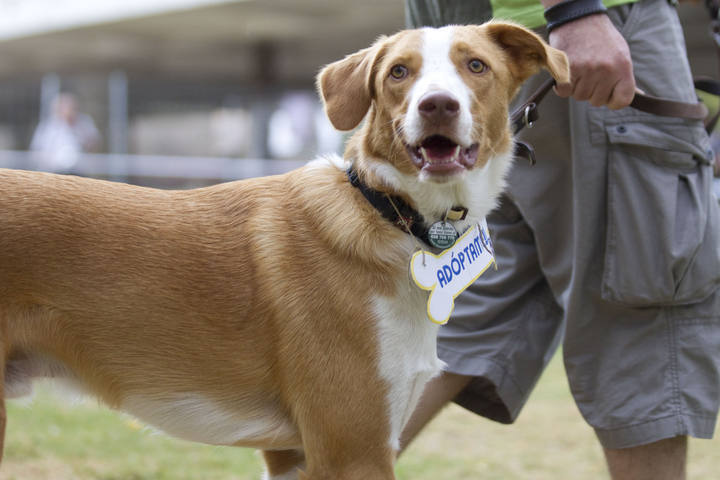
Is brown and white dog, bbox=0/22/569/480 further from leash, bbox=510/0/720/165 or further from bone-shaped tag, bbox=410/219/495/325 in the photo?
leash, bbox=510/0/720/165

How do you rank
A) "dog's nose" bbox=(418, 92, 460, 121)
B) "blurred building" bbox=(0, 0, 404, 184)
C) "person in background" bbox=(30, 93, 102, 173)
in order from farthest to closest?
"blurred building" bbox=(0, 0, 404, 184) → "person in background" bbox=(30, 93, 102, 173) → "dog's nose" bbox=(418, 92, 460, 121)

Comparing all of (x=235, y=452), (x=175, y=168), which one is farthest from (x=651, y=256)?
(x=175, y=168)

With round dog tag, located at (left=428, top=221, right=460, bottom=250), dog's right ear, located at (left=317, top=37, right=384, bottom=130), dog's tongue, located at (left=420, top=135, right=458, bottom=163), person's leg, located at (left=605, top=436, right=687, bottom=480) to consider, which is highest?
dog's right ear, located at (left=317, top=37, right=384, bottom=130)

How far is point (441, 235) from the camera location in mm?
2354

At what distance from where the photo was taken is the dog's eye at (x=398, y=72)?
228cm

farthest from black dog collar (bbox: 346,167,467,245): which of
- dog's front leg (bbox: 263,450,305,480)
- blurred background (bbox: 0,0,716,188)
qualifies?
blurred background (bbox: 0,0,716,188)

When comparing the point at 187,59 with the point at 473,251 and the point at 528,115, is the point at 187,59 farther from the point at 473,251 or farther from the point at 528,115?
the point at 473,251

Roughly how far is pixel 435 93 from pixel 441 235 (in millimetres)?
422

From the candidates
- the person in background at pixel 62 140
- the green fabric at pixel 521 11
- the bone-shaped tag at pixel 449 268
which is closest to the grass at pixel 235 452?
the bone-shaped tag at pixel 449 268

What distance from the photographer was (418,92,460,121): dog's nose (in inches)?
83.7

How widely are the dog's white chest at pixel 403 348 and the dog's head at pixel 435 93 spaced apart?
0.34m

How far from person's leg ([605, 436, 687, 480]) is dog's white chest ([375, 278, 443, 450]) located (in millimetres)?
877

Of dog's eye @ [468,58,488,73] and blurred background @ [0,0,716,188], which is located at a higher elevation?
dog's eye @ [468,58,488,73]

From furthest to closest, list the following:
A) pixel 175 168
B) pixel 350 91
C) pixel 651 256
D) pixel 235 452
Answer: pixel 175 168
pixel 235 452
pixel 651 256
pixel 350 91
